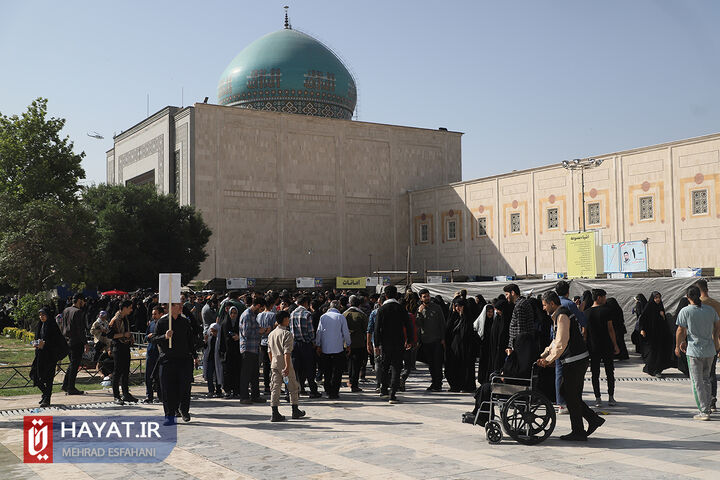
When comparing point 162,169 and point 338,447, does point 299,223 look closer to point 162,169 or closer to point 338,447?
point 162,169

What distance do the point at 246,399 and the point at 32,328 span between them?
685 inches

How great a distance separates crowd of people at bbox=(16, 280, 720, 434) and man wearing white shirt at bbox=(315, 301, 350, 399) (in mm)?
17

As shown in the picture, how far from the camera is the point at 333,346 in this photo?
11.4 meters

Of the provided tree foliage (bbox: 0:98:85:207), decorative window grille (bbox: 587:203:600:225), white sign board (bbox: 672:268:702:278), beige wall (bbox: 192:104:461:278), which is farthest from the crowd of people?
beige wall (bbox: 192:104:461:278)

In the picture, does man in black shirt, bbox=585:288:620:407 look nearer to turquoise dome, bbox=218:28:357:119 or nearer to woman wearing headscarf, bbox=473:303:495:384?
woman wearing headscarf, bbox=473:303:495:384

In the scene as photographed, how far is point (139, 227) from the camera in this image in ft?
124

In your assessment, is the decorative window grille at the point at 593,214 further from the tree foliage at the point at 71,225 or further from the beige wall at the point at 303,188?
the tree foliage at the point at 71,225

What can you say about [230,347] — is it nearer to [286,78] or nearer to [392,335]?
[392,335]

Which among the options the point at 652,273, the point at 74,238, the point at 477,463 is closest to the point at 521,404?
the point at 477,463

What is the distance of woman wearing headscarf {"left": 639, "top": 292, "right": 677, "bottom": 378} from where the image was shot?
13.5m

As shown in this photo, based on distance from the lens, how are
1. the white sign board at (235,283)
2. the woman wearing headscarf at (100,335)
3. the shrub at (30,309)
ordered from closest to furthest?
the woman wearing headscarf at (100,335), the shrub at (30,309), the white sign board at (235,283)

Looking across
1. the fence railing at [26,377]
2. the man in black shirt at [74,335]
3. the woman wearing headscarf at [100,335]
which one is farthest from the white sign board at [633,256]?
the man in black shirt at [74,335]

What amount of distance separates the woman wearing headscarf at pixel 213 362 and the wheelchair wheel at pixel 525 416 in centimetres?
541

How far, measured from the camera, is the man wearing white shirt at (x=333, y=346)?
11.4m
